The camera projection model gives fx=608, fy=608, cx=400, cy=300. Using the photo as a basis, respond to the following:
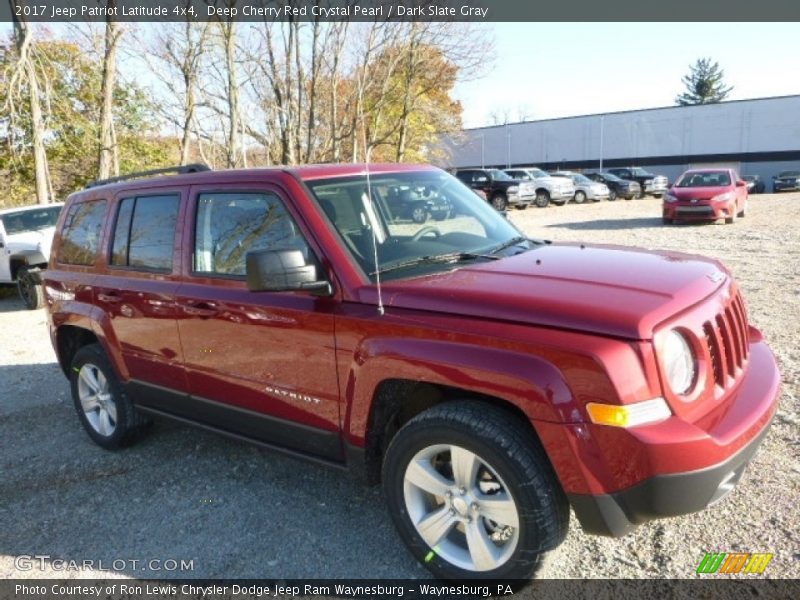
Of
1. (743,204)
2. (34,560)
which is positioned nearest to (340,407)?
(34,560)

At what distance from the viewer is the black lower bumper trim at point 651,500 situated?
87.6 inches

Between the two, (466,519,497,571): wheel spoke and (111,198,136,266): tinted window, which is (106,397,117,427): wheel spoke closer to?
(111,198,136,266): tinted window

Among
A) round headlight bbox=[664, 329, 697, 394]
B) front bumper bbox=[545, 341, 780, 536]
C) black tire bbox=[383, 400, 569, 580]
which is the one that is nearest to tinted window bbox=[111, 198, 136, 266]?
black tire bbox=[383, 400, 569, 580]

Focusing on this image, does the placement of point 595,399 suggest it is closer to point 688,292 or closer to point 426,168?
point 688,292

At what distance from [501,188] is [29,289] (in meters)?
19.8

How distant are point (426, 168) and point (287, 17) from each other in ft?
73.8

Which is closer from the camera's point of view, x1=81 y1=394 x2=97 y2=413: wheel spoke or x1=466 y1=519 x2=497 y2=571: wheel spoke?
x1=466 y1=519 x2=497 y2=571: wheel spoke

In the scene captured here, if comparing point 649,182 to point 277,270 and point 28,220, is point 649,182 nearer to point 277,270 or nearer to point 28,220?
point 28,220

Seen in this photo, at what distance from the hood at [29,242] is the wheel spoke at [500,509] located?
1008 cm

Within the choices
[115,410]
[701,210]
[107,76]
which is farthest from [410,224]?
[107,76]

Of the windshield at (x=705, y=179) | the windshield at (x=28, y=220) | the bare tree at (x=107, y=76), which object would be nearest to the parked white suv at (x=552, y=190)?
the windshield at (x=705, y=179)

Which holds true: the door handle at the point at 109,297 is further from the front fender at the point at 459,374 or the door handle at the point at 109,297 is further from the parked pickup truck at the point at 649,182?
the parked pickup truck at the point at 649,182

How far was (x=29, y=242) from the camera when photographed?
10.5 metres

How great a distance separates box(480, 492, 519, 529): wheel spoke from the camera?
8.25 ft
